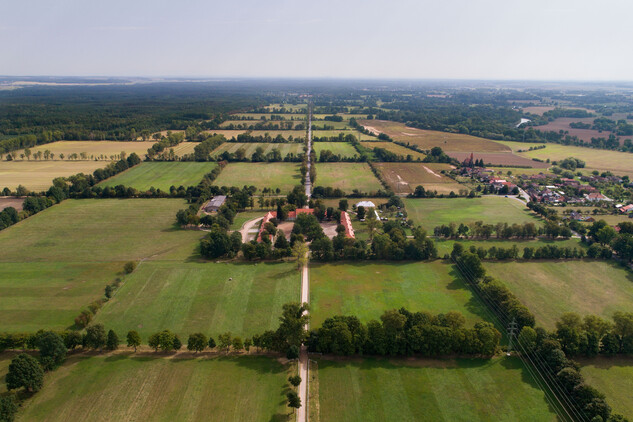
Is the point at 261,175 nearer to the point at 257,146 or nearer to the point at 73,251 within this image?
the point at 257,146

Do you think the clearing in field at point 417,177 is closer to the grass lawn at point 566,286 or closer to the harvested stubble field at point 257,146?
the harvested stubble field at point 257,146

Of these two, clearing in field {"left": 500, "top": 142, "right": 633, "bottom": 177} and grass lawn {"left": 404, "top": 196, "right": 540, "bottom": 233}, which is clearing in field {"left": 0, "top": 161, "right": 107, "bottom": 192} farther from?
clearing in field {"left": 500, "top": 142, "right": 633, "bottom": 177}

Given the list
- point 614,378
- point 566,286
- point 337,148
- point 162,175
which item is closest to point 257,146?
point 337,148

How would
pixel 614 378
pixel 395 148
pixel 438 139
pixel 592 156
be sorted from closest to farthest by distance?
pixel 614 378
pixel 592 156
pixel 395 148
pixel 438 139

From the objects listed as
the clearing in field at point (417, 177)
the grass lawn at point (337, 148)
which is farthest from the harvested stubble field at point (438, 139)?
the clearing in field at point (417, 177)

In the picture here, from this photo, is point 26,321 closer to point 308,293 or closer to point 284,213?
point 308,293

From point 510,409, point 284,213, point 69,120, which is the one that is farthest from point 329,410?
point 69,120

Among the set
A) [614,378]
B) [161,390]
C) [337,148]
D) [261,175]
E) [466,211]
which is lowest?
[161,390]
